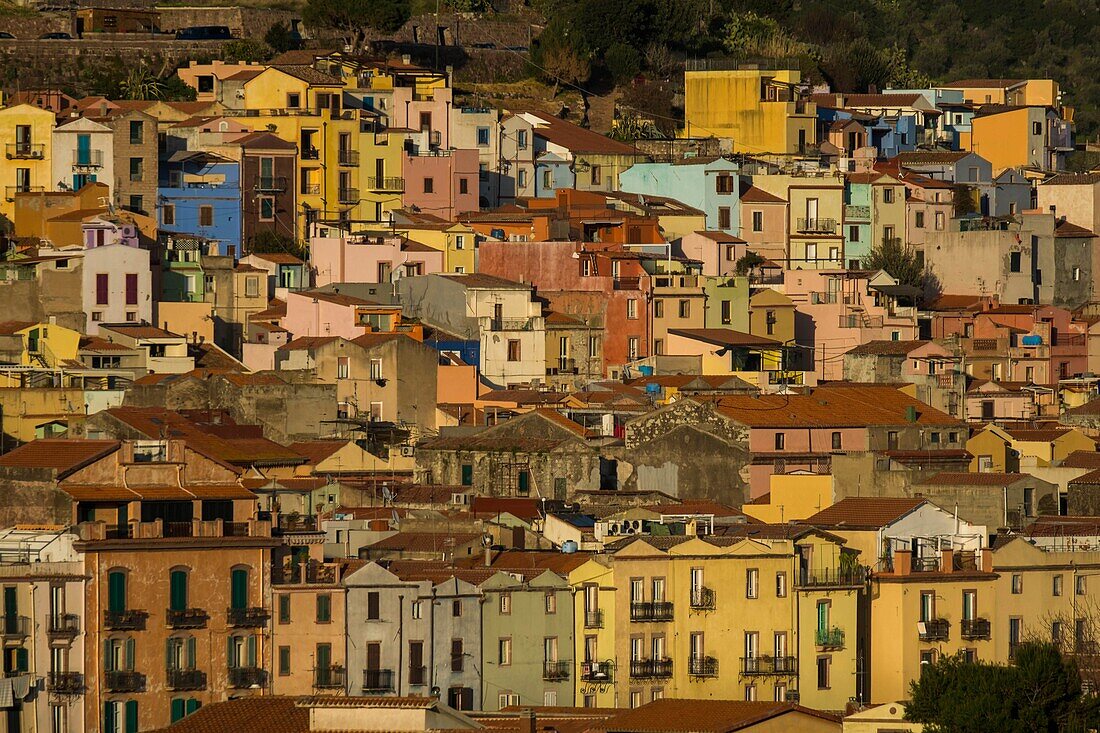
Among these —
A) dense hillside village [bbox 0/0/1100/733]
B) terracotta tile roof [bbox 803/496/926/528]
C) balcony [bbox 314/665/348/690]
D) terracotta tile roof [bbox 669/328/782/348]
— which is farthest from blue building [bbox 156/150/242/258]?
balcony [bbox 314/665/348/690]

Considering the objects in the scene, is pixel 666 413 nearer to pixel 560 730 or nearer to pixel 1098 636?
pixel 1098 636

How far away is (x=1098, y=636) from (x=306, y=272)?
2948cm

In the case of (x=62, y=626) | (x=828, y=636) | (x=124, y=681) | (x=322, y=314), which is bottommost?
(x=828, y=636)

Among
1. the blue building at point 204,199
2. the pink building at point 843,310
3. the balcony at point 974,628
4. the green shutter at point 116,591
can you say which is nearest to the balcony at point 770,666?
the balcony at point 974,628

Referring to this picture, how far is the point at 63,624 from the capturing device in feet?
165

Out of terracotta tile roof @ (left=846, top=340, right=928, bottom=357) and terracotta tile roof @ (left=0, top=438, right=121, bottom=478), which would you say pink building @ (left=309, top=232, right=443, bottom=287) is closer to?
terracotta tile roof @ (left=846, top=340, right=928, bottom=357)

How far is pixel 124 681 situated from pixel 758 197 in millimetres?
39137

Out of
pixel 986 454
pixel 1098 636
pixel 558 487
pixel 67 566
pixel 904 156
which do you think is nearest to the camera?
pixel 67 566

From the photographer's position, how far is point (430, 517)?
5962 cm

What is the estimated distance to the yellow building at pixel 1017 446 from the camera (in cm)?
6869

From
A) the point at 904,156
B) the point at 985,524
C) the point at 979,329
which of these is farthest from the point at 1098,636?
the point at 904,156

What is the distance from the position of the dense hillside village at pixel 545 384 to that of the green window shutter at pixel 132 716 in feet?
0.36

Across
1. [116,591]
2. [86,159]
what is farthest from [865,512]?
[86,159]

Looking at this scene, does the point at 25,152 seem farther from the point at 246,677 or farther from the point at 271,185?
the point at 246,677
